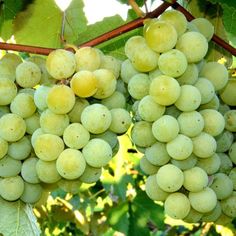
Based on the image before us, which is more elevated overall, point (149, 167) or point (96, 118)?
point (96, 118)

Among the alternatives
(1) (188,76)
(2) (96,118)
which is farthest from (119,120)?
(1) (188,76)

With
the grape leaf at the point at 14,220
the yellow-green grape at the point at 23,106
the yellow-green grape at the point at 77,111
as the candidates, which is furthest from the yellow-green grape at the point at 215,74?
the grape leaf at the point at 14,220

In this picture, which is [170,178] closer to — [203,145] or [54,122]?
[203,145]

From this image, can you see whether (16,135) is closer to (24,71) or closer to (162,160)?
(24,71)

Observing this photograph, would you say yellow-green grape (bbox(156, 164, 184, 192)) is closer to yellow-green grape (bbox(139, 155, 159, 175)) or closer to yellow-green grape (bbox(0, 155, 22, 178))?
yellow-green grape (bbox(139, 155, 159, 175))

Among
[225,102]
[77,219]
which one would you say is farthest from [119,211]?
[225,102]

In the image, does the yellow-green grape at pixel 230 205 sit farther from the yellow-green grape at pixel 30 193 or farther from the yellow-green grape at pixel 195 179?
the yellow-green grape at pixel 30 193
